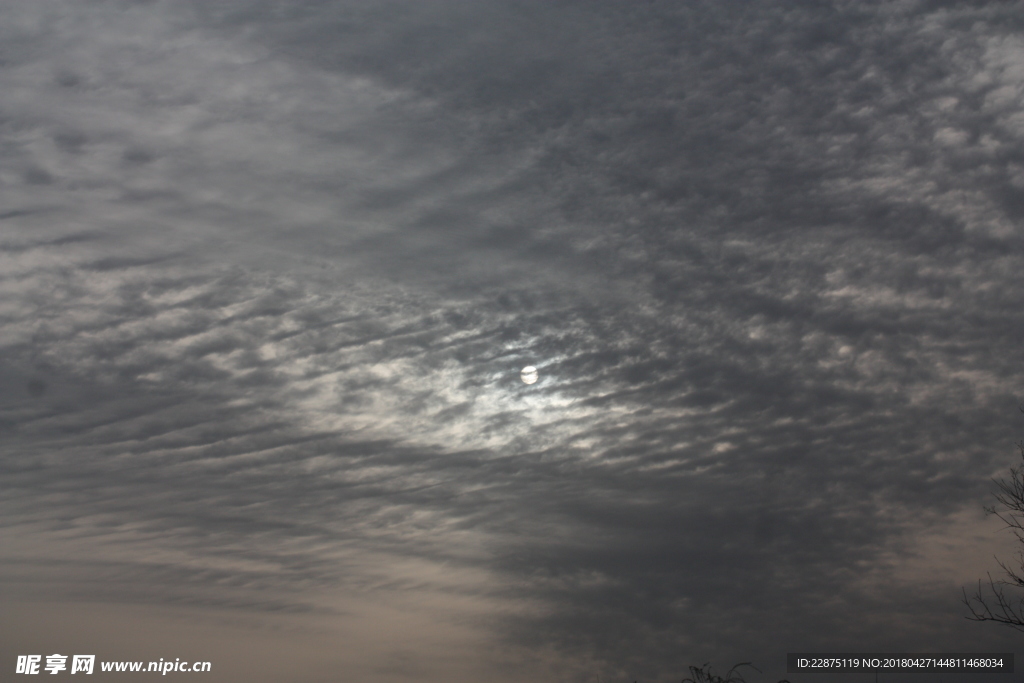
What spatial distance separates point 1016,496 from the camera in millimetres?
41531

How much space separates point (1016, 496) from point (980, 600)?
4.92 metres

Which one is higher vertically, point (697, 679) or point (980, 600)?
point (980, 600)

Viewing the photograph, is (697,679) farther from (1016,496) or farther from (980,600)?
(1016,496)

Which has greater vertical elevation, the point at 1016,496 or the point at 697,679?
the point at 1016,496

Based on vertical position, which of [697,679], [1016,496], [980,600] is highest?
[1016,496]

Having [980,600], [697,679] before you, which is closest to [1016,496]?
[980,600]

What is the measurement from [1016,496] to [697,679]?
16.9 meters

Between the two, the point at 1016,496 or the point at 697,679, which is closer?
the point at 697,679

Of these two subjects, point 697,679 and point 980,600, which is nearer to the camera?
point 697,679

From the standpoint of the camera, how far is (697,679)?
116 ft

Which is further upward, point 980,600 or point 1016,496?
point 1016,496

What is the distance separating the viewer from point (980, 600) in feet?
131
